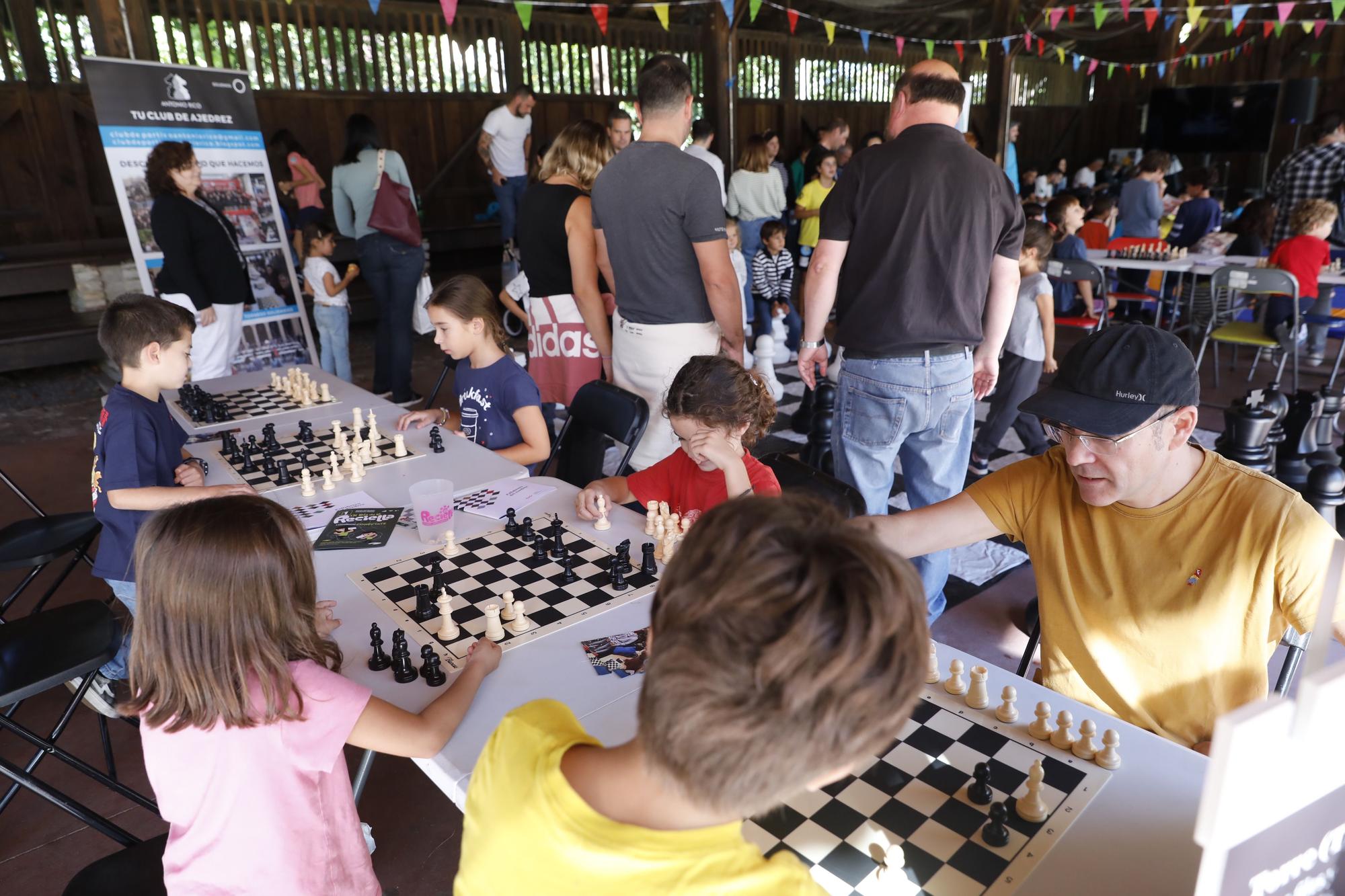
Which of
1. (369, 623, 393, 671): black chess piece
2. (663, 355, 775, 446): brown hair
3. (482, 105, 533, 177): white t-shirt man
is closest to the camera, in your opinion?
(369, 623, 393, 671): black chess piece

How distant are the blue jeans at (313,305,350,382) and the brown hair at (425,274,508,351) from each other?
8.87 feet

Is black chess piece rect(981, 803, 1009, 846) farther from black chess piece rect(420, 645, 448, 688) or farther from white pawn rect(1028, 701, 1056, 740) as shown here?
black chess piece rect(420, 645, 448, 688)

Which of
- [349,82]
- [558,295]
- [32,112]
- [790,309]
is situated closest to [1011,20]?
[790,309]

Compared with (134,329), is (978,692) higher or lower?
lower

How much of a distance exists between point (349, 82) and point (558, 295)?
246 inches

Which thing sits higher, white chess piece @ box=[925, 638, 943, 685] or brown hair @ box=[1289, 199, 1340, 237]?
brown hair @ box=[1289, 199, 1340, 237]

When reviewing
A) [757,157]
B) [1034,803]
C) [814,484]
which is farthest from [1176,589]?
[757,157]

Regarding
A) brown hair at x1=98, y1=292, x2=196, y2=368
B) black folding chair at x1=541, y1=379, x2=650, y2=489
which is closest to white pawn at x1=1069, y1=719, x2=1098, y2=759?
black folding chair at x1=541, y1=379, x2=650, y2=489

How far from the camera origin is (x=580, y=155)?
334cm

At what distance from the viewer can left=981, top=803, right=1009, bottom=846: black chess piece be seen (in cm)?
107

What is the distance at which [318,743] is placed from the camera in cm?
127

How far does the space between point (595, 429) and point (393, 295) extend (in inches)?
119

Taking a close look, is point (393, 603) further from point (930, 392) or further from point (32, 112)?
point (32, 112)

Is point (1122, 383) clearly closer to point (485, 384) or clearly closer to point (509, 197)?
point (485, 384)
